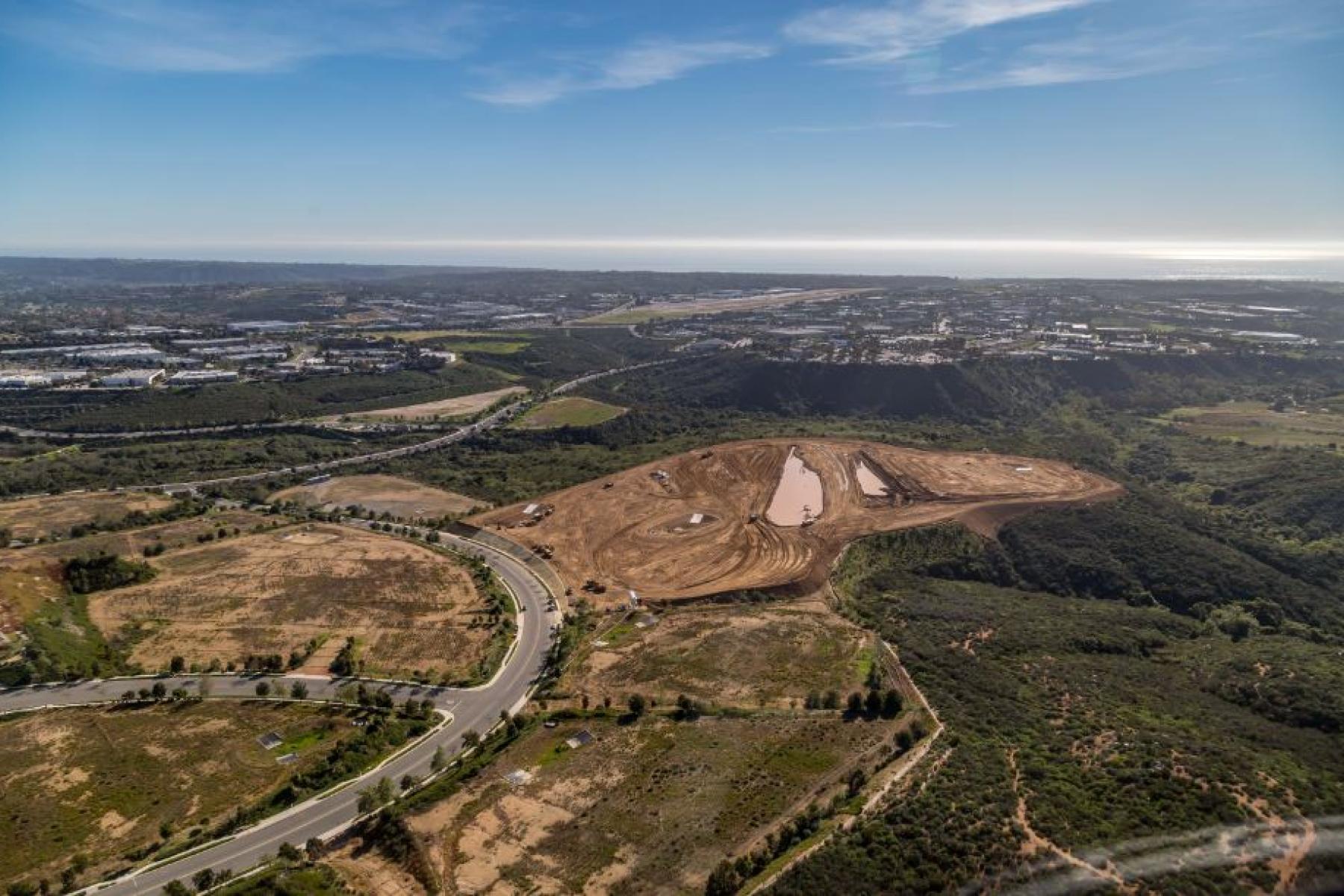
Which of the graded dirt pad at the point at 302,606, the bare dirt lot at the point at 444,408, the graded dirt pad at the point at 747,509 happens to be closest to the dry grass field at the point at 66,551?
the graded dirt pad at the point at 302,606

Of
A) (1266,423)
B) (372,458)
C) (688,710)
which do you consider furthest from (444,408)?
(1266,423)

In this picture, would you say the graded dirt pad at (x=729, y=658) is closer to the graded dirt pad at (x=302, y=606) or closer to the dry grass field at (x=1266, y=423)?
the graded dirt pad at (x=302, y=606)

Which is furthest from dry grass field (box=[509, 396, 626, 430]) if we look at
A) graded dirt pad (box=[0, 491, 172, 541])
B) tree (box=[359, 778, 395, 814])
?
tree (box=[359, 778, 395, 814])

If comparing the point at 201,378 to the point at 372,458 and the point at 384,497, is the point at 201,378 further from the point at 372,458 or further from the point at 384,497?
the point at 384,497

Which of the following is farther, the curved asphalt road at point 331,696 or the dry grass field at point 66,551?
the dry grass field at point 66,551

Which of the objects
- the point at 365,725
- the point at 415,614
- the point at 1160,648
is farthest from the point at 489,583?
the point at 1160,648

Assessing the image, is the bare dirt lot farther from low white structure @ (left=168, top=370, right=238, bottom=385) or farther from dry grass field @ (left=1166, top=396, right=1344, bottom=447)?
dry grass field @ (left=1166, top=396, right=1344, bottom=447)
